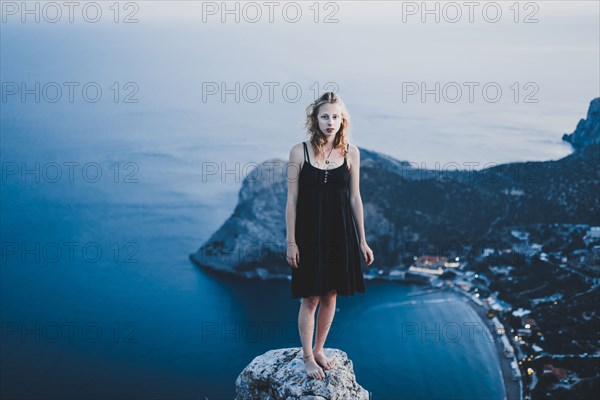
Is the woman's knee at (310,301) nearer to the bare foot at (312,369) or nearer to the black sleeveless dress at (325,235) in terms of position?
the black sleeveless dress at (325,235)

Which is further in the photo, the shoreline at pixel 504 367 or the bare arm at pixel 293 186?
the shoreline at pixel 504 367

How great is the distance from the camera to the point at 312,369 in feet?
11.7

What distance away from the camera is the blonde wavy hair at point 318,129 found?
Result: 10.6ft

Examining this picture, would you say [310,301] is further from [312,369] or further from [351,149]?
[351,149]

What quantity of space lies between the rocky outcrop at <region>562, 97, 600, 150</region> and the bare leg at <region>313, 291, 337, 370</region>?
38.7 meters

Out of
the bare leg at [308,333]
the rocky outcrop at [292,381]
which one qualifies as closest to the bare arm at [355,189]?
the bare leg at [308,333]

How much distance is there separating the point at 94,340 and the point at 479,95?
5495cm

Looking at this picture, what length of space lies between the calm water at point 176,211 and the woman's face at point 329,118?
12.0 meters

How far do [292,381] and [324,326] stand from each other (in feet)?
1.22

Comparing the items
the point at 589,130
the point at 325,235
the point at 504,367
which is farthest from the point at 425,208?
the point at 325,235

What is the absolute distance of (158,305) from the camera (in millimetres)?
31344

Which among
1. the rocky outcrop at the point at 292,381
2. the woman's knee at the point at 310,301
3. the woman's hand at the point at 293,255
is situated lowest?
the rocky outcrop at the point at 292,381

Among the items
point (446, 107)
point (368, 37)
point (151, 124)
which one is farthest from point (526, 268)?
point (368, 37)

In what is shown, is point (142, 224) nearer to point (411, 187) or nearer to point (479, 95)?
point (411, 187)
